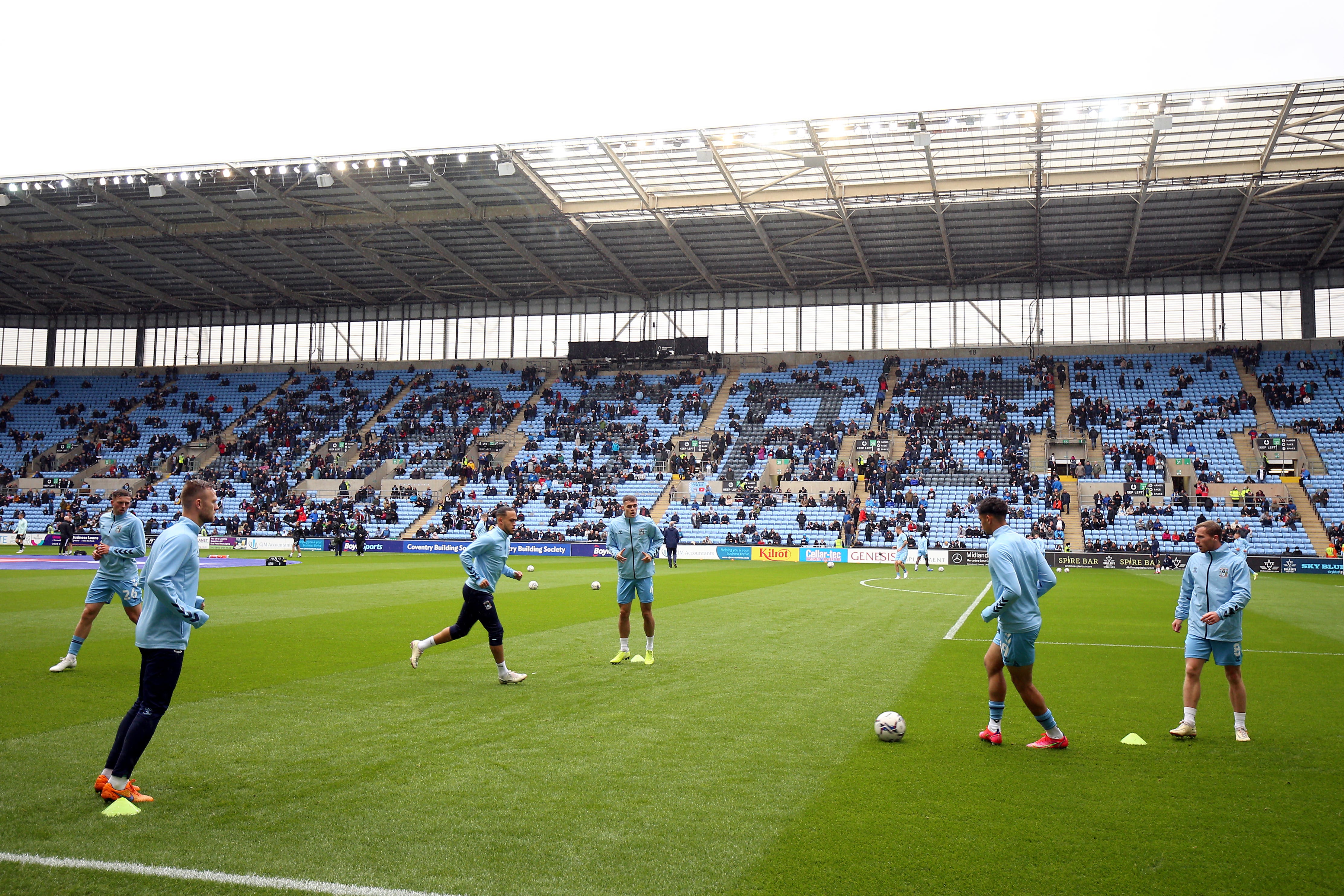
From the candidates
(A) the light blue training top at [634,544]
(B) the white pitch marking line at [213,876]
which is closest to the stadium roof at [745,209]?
(A) the light blue training top at [634,544]

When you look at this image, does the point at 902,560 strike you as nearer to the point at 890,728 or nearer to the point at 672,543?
the point at 672,543

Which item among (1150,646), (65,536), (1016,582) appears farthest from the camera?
(65,536)

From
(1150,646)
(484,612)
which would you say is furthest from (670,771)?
(1150,646)

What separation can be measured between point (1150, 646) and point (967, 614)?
477 cm

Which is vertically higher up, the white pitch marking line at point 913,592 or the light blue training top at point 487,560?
the light blue training top at point 487,560

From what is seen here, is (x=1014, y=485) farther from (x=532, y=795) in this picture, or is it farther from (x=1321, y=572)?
(x=532, y=795)

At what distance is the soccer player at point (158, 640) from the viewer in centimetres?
611

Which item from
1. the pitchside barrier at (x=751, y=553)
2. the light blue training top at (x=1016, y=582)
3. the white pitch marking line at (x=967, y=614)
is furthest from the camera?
the pitchside barrier at (x=751, y=553)

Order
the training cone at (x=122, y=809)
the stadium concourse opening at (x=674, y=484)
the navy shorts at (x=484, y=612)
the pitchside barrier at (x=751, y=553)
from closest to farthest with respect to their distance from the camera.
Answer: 1. the training cone at (x=122, y=809)
2. the stadium concourse opening at (x=674, y=484)
3. the navy shorts at (x=484, y=612)
4. the pitchside barrier at (x=751, y=553)

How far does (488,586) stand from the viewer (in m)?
10.7

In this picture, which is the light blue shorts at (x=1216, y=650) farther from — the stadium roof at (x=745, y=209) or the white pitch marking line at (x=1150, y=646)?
the stadium roof at (x=745, y=209)

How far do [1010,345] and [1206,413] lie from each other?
38.5 ft

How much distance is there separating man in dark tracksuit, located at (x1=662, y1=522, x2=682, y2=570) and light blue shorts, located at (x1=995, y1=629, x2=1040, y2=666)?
2711cm

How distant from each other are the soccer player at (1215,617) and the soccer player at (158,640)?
26.7 ft
